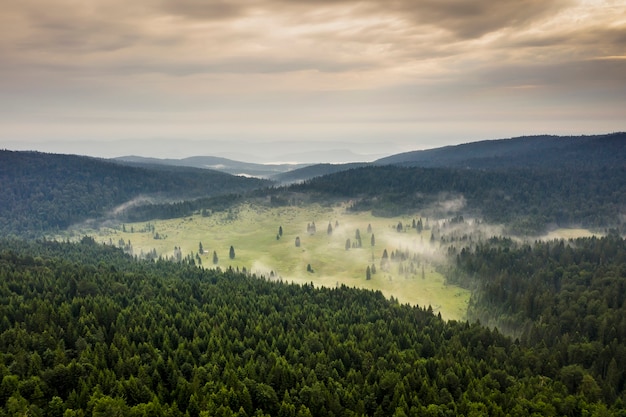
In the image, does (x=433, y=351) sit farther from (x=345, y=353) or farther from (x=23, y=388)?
(x=23, y=388)

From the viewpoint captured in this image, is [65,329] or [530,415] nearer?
[530,415]

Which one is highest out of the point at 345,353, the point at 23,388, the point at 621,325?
the point at 23,388

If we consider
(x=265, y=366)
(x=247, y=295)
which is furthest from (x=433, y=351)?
(x=247, y=295)

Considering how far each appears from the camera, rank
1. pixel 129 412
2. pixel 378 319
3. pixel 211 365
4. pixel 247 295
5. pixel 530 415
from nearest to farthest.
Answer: pixel 129 412, pixel 530 415, pixel 211 365, pixel 378 319, pixel 247 295

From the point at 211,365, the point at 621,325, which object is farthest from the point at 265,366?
the point at 621,325

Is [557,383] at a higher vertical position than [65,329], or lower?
lower

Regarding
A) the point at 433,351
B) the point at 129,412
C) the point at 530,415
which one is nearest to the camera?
the point at 129,412
